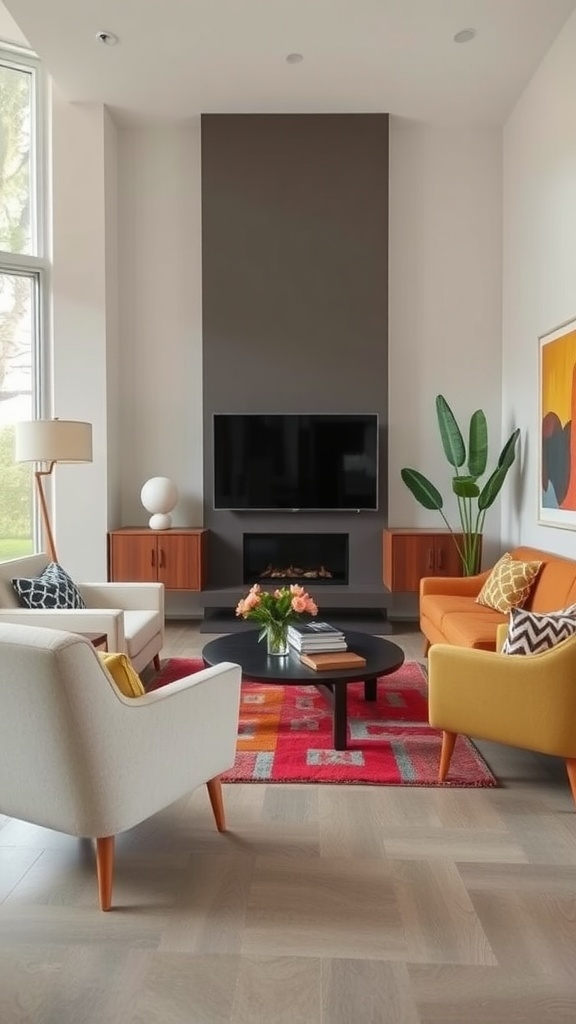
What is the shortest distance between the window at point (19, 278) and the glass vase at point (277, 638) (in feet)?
9.68

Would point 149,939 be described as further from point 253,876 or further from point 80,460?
point 80,460

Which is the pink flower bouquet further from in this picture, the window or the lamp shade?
the window

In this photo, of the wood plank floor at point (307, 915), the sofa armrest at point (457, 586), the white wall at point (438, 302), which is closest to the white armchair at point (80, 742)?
the wood plank floor at point (307, 915)

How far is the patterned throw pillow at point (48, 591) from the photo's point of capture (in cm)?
353

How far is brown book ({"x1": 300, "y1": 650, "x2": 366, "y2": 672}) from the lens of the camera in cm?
314

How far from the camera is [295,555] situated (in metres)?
6.02

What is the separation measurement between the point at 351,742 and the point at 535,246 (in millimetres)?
3756

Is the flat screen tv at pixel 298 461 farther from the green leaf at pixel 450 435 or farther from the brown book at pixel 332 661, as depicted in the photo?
the brown book at pixel 332 661

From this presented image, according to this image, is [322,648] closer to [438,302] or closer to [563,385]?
[563,385]

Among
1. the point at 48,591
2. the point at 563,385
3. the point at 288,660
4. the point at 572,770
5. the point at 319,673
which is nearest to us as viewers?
the point at 572,770

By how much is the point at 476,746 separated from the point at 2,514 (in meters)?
3.91

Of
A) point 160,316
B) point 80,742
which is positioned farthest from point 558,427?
point 80,742

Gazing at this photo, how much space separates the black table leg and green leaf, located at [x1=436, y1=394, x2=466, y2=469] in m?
2.83

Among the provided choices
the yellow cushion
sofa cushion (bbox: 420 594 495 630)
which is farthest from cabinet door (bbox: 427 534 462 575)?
the yellow cushion
